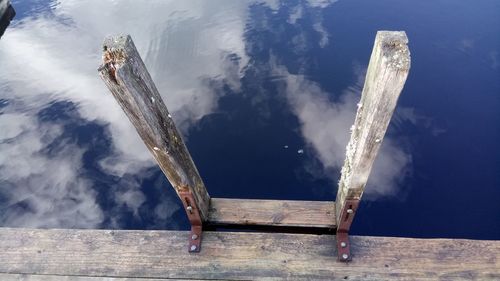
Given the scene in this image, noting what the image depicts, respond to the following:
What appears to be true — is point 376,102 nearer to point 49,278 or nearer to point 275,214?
point 275,214

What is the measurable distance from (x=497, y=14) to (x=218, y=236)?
768 centimetres

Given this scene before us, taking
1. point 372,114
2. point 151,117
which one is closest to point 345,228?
point 372,114

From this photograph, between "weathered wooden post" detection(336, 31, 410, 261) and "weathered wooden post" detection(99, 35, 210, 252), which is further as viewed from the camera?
"weathered wooden post" detection(99, 35, 210, 252)

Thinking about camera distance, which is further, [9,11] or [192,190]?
[9,11]

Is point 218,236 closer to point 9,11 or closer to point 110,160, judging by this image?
point 110,160

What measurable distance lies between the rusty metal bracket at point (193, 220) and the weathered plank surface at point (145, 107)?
6 centimetres

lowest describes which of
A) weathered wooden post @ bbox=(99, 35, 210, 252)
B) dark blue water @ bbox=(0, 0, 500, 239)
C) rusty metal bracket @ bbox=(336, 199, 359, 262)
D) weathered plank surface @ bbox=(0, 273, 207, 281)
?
dark blue water @ bbox=(0, 0, 500, 239)

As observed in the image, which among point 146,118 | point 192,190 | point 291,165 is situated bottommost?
point 291,165

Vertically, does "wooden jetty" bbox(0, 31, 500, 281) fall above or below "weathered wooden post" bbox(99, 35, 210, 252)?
below

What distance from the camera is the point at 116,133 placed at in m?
5.93

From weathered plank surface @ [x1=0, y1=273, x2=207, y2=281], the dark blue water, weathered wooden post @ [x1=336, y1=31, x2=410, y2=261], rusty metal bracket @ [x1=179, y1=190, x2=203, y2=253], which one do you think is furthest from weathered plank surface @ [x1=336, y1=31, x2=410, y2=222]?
the dark blue water

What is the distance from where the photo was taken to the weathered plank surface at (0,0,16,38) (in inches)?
332

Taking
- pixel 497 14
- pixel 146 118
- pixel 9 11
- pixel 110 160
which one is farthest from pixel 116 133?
pixel 497 14

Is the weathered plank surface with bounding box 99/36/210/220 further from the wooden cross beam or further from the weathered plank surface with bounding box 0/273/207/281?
the weathered plank surface with bounding box 0/273/207/281
